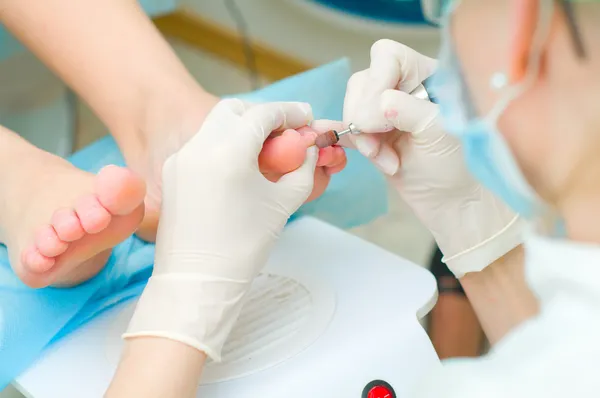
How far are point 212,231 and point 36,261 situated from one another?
19cm

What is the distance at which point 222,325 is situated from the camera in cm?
70

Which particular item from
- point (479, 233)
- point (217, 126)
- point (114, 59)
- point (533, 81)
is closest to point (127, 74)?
point (114, 59)

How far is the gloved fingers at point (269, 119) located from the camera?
0.73 m

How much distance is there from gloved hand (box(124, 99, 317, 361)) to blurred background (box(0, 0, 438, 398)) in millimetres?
784

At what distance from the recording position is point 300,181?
752 millimetres

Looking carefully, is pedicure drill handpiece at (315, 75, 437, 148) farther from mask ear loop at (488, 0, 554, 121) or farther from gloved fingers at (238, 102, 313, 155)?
mask ear loop at (488, 0, 554, 121)

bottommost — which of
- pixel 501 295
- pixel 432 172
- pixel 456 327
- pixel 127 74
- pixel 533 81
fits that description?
pixel 456 327

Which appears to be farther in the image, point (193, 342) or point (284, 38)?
point (284, 38)

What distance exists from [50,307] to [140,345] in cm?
19

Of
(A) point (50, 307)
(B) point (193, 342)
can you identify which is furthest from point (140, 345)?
(A) point (50, 307)

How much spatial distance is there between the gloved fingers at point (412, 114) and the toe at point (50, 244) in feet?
1.20

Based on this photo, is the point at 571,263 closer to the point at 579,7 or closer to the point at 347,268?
the point at 579,7

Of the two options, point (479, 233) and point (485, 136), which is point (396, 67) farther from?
point (485, 136)

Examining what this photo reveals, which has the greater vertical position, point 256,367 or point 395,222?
point 256,367
